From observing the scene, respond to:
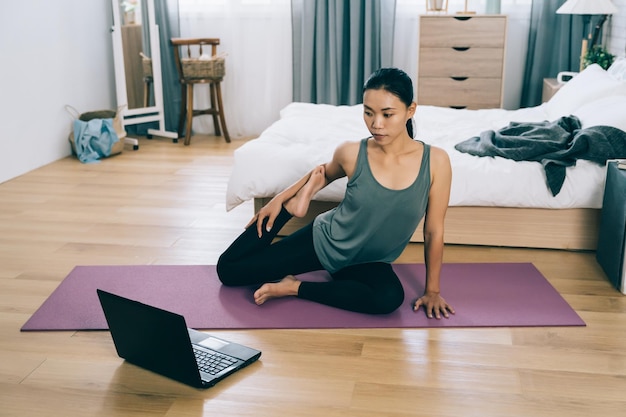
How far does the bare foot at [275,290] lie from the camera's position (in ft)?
7.72

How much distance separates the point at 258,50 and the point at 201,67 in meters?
0.54

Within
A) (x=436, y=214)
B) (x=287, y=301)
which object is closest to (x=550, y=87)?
(x=436, y=214)

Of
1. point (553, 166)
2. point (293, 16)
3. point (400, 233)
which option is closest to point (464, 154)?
point (553, 166)

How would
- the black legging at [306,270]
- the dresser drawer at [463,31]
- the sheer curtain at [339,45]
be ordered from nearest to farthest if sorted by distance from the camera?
1. the black legging at [306,270]
2. the dresser drawer at [463,31]
3. the sheer curtain at [339,45]

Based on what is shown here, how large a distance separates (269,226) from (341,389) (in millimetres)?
699

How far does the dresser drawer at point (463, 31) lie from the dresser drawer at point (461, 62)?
45 millimetres

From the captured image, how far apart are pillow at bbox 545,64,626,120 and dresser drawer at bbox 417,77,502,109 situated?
35.4 inches

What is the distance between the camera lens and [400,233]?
2.25 meters

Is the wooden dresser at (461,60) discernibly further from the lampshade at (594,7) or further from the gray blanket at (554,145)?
the gray blanket at (554,145)

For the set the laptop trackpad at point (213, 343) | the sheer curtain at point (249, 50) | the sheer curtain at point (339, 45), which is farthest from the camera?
the sheer curtain at point (249, 50)

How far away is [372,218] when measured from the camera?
7.32ft

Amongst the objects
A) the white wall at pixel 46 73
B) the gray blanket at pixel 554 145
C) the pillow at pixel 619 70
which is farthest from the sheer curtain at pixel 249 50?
the gray blanket at pixel 554 145

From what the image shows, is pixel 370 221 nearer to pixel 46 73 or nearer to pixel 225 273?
pixel 225 273

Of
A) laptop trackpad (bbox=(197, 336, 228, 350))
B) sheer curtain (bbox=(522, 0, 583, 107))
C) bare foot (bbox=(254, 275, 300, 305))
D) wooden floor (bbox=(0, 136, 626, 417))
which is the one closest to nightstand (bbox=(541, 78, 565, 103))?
sheer curtain (bbox=(522, 0, 583, 107))
